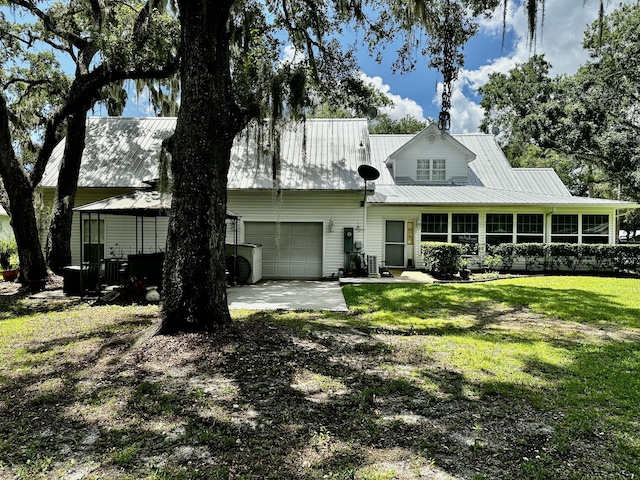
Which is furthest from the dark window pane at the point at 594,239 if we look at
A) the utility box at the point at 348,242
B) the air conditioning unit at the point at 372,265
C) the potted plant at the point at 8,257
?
the potted plant at the point at 8,257

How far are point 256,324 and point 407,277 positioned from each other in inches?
298

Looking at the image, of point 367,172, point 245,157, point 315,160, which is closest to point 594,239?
point 367,172

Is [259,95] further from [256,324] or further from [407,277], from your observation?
[407,277]

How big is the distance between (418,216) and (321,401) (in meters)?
12.3

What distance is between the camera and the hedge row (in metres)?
13.9

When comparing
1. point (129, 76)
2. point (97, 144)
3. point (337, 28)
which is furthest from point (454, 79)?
point (97, 144)

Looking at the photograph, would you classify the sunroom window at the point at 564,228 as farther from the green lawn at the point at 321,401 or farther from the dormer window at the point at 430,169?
the green lawn at the point at 321,401

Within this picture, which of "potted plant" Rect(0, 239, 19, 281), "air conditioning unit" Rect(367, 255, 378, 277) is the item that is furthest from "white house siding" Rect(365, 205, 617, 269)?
"potted plant" Rect(0, 239, 19, 281)

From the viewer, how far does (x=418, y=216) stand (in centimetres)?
1512

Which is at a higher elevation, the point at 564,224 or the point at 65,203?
the point at 65,203

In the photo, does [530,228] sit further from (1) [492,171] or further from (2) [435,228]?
(1) [492,171]

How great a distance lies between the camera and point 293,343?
5.36 metres

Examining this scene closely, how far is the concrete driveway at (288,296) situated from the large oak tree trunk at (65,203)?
498 cm

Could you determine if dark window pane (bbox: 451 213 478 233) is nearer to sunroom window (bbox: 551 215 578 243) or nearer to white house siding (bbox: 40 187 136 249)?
sunroom window (bbox: 551 215 578 243)
